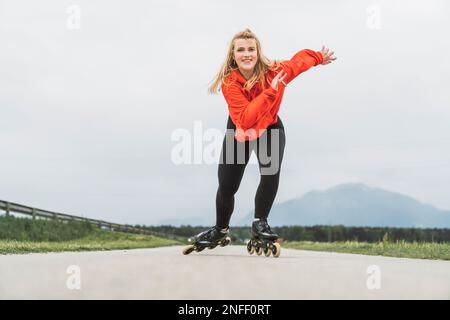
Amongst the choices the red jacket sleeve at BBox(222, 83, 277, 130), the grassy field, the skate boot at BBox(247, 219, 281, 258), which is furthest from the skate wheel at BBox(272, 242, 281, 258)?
the grassy field

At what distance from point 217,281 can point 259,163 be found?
1.94m

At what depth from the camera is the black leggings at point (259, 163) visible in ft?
17.4

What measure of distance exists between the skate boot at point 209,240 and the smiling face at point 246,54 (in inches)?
72.1

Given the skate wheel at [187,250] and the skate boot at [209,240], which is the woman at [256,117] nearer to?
the skate boot at [209,240]

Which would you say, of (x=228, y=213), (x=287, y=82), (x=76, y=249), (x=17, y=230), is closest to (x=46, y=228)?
(x=17, y=230)

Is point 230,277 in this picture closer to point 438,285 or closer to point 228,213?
point 438,285

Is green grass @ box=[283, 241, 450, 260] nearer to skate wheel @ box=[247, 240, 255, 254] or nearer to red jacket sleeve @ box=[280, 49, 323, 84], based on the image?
skate wheel @ box=[247, 240, 255, 254]

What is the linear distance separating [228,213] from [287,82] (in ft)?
5.12

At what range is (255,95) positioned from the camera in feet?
16.8

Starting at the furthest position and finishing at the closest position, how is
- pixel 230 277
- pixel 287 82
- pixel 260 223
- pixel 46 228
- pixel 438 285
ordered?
pixel 46 228 < pixel 260 223 < pixel 287 82 < pixel 230 277 < pixel 438 285

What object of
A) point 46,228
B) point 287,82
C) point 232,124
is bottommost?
point 46,228

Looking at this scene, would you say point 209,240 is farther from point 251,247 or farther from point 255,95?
point 255,95

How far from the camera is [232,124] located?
536cm

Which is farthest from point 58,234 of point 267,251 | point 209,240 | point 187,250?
point 267,251
